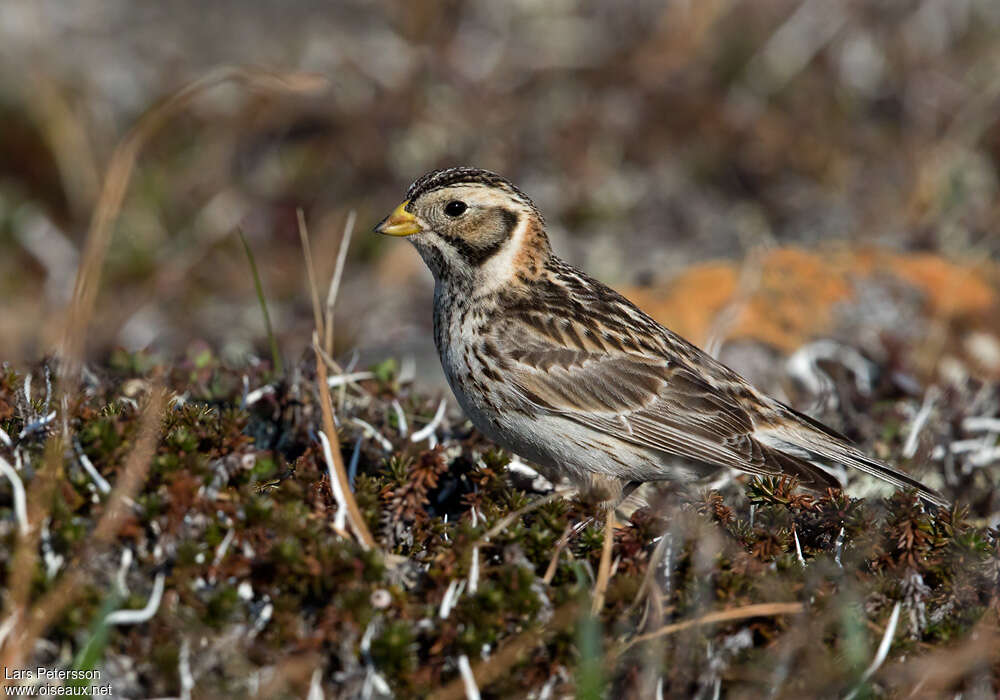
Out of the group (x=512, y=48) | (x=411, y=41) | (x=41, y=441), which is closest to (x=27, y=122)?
(x=411, y=41)

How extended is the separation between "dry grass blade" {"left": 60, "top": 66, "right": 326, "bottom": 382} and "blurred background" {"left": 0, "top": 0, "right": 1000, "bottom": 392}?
3.43 m

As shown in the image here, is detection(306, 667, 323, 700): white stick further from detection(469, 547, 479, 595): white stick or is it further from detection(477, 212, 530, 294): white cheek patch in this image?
detection(477, 212, 530, 294): white cheek patch

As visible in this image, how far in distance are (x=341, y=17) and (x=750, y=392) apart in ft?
31.3

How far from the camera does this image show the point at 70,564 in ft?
11.4

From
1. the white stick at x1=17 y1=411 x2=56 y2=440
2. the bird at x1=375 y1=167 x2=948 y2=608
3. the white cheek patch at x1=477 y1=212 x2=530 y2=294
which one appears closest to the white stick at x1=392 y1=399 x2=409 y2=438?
the bird at x1=375 y1=167 x2=948 y2=608

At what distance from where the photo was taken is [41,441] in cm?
404

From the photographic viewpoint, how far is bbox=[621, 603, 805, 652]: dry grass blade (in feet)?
11.6

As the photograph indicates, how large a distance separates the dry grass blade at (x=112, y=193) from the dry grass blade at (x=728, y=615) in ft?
6.66

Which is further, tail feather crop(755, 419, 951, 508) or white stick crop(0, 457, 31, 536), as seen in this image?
tail feather crop(755, 419, 951, 508)

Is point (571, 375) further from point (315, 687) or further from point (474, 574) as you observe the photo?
point (315, 687)

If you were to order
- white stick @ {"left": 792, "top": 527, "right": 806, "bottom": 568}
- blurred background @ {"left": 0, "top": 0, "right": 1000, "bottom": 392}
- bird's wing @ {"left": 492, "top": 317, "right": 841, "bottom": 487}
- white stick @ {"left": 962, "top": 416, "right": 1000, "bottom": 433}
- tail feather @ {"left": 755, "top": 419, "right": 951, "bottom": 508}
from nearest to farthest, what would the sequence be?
white stick @ {"left": 792, "top": 527, "right": 806, "bottom": 568}
tail feather @ {"left": 755, "top": 419, "right": 951, "bottom": 508}
bird's wing @ {"left": 492, "top": 317, "right": 841, "bottom": 487}
white stick @ {"left": 962, "top": 416, "right": 1000, "bottom": 433}
blurred background @ {"left": 0, "top": 0, "right": 1000, "bottom": 392}

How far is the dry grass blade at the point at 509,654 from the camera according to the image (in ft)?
11.5

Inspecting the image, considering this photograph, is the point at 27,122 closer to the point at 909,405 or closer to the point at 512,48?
the point at 512,48

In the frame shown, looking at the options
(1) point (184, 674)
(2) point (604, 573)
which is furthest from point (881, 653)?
(1) point (184, 674)
